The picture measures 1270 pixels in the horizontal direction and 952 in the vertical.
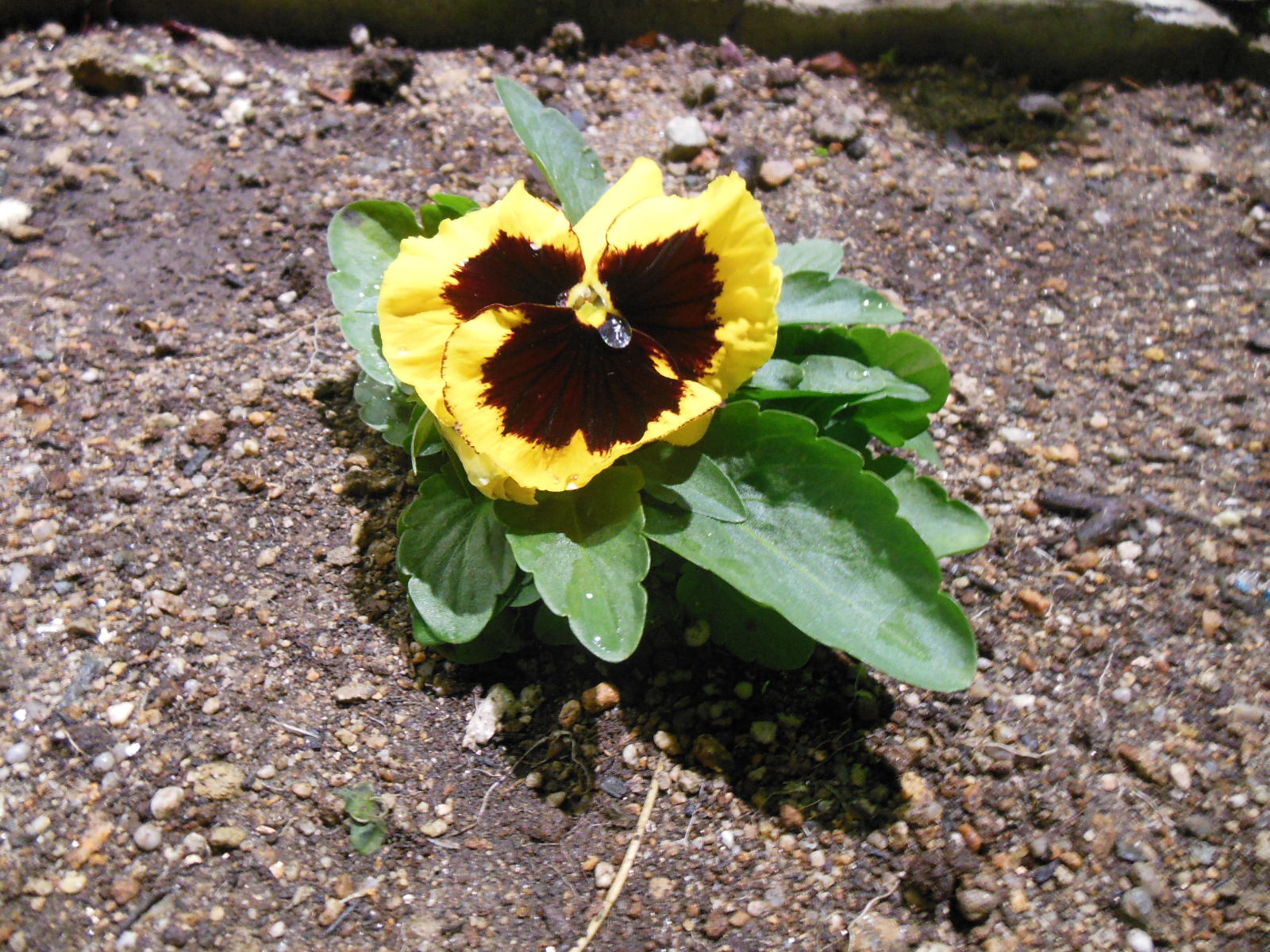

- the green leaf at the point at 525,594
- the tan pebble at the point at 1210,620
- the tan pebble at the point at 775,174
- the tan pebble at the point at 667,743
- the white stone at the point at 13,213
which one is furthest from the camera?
the tan pebble at the point at 775,174

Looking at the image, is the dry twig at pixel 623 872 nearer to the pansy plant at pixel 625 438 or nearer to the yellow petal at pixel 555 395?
the pansy plant at pixel 625 438

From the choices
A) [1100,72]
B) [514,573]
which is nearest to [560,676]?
[514,573]

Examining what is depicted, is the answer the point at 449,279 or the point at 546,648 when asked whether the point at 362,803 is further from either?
the point at 449,279

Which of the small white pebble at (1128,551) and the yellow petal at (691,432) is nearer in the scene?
the yellow petal at (691,432)

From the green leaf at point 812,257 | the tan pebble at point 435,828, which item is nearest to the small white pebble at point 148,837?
the tan pebble at point 435,828

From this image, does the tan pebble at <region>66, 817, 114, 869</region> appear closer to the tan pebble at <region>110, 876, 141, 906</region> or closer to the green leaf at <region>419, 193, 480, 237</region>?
the tan pebble at <region>110, 876, 141, 906</region>

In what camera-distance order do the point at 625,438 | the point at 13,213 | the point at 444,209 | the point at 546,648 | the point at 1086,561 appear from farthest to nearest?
1. the point at 13,213
2. the point at 1086,561
3. the point at 546,648
4. the point at 444,209
5. the point at 625,438

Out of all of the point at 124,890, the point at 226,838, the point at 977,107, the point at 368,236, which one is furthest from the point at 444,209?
the point at 977,107
